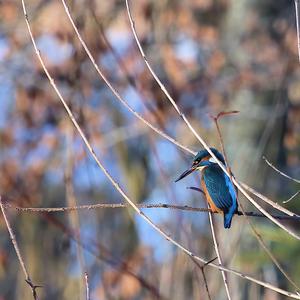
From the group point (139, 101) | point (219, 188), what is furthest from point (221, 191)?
point (139, 101)

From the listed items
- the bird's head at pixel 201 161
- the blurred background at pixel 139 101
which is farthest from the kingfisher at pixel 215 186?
the blurred background at pixel 139 101

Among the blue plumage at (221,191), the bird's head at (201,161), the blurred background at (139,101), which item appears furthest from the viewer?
the blurred background at (139,101)

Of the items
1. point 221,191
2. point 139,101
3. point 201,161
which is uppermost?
point 139,101

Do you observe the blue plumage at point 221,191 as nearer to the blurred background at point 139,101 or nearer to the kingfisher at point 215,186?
the kingfisher at point 215,186

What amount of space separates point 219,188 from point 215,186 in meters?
0.04

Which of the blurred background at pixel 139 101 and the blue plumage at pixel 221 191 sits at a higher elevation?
the blurred background at pixel 139 101

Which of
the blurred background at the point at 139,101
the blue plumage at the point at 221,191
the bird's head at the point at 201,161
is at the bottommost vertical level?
the blue plumage at the point at 221,191

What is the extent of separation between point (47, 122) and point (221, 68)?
2.00 metres

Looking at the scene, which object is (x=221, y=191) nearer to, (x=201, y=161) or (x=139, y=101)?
(x=201, y=161)

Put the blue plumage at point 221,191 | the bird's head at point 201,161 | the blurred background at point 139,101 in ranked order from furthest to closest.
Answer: the blurred background at point 139,101
the bird's head at point 201,161
the blue plumage at point 221,191

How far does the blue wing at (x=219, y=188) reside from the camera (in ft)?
8.55

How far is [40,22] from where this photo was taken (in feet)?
25.9

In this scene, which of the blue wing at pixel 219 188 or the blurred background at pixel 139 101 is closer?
the blue wing at pixel 219 188

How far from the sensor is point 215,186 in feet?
8.96
